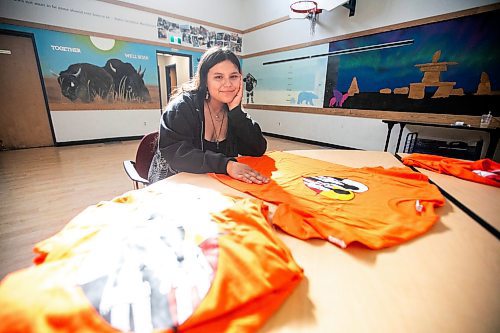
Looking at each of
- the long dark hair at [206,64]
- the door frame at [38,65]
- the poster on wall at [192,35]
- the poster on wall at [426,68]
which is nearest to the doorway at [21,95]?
the door frame at [38,65]

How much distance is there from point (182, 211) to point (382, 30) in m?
4.59

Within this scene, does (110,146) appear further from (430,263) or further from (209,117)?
(430,263)

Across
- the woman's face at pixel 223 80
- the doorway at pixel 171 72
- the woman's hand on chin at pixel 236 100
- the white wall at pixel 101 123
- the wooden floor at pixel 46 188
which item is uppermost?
the doorway at pixel 171 72

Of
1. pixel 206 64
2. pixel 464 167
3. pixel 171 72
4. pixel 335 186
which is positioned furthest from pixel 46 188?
pixel 171 72

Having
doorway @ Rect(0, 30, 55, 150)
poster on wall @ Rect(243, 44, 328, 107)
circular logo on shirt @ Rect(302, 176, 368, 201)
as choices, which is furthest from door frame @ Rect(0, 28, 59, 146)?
circular logo on shirt @ Rect(302, 176, 368, 201)

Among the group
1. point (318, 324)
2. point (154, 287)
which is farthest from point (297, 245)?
point (154, 287)

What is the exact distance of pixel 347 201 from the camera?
767 mm

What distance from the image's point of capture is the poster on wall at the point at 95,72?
12.8 feet

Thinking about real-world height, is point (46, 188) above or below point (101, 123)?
below

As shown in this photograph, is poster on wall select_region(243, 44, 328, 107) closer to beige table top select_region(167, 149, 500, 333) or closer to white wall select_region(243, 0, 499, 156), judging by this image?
white wall select_region(243, 0, 499, 156)

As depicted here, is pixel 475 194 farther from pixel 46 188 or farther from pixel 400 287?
pixel 46 188

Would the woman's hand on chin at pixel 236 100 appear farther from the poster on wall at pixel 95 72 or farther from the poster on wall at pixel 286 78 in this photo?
the poster on wall at pixel 95 72

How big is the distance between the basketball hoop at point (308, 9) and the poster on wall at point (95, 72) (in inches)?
122

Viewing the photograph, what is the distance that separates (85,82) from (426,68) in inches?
231
